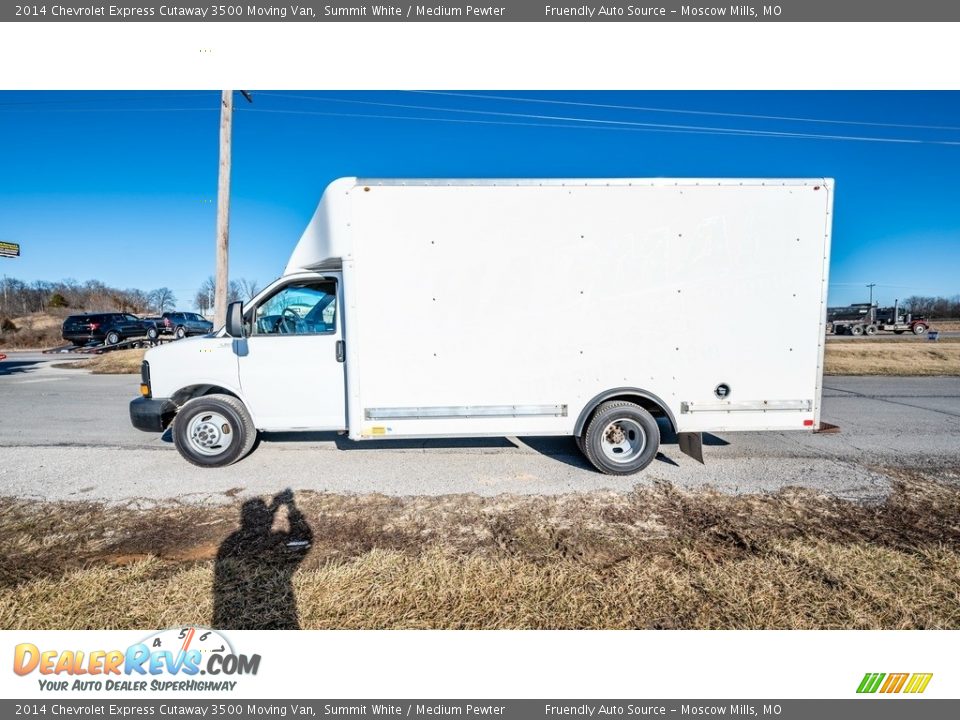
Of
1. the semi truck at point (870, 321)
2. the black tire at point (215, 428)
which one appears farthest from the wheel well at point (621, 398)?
the semi truck at point (870, 321)

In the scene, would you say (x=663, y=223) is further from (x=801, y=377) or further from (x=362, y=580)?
(x=362, y=580)

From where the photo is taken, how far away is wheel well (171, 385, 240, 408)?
A: 4.83m

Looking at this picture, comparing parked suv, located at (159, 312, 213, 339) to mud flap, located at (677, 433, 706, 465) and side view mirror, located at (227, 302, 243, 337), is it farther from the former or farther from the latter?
mud flap, located at (677, 433, 706, 465)

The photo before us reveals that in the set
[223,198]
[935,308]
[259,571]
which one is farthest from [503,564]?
[935,308]

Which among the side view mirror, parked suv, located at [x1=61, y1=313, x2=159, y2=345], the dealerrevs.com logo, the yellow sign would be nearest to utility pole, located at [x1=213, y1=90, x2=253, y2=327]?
the side view mirror

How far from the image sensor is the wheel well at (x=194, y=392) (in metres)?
4.83

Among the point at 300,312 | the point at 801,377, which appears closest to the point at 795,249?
the point at 801,377

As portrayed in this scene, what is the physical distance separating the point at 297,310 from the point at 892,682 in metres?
5.38

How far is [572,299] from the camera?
423 cm

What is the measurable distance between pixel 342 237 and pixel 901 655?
4.90m

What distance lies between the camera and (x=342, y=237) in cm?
416

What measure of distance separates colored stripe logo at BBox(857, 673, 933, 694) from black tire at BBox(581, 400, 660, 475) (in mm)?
2355

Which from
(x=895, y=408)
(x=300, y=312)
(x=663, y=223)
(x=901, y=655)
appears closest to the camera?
(x=901, y=655)

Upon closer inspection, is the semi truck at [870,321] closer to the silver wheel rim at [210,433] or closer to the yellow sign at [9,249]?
the silver wheel rim at [210,433]
